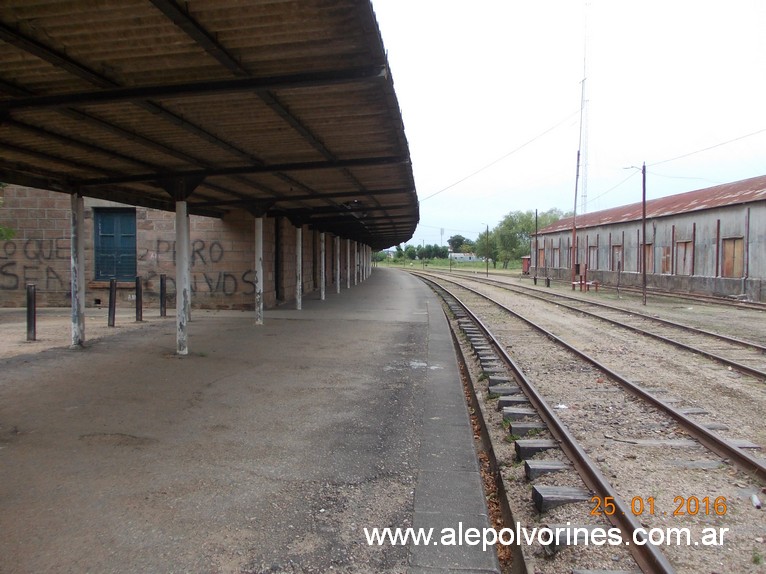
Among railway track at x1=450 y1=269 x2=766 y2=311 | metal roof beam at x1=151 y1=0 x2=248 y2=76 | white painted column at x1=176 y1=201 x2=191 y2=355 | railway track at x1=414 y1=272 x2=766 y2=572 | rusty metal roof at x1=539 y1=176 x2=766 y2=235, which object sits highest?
rusty metal roof at x1=539 y1=176 x2=766 y2=235

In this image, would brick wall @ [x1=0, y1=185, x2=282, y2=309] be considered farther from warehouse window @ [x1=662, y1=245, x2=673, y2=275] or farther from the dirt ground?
warehouse window @ [x1=662, y1=245, x2=673, y2=275]

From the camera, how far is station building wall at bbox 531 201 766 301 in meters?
21.7

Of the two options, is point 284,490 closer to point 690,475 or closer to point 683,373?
point 690,475

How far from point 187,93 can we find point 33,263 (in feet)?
45.9

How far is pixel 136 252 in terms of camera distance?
54.4ft

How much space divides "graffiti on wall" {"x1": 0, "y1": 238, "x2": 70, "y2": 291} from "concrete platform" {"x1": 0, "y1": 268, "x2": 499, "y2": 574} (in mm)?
8396

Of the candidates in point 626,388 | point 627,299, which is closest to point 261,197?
point 626,388

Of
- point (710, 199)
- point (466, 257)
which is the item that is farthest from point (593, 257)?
point (466, 257)

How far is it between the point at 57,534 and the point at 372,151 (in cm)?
751

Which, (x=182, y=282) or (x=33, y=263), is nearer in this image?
(x=182, y=282)

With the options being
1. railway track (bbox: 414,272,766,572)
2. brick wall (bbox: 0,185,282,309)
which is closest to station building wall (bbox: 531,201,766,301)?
railway track (bbox: 414,272,766,572)

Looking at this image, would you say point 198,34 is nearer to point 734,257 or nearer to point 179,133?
point 179,133

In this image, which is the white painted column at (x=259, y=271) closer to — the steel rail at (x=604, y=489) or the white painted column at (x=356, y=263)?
the steel rail at (x=604, y=489)

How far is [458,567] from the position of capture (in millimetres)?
3176
